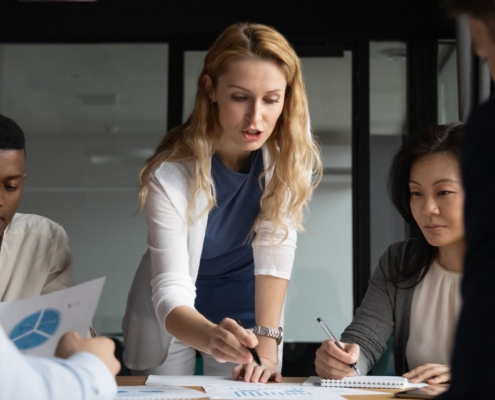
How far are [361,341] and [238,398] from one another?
0.72m

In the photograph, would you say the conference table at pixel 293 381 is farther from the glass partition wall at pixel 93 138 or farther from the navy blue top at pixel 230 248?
the glass partition wall at pixel 93 138

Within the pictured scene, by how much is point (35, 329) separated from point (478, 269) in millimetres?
715

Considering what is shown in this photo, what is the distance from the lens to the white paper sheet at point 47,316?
1.10 m

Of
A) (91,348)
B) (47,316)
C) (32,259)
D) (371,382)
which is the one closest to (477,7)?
(91,348)

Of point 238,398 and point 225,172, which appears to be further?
point 225,172

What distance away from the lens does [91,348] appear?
96 cm

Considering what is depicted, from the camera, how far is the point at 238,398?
124 centimetres

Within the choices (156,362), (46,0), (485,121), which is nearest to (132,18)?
(46,0)

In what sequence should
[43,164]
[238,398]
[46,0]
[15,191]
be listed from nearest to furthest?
[238,398] < [15,191] < [46,0] < [43,164]

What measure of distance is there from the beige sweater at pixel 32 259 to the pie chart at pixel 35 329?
731 millimetres

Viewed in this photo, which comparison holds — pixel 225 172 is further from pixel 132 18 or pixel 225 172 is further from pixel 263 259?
pixel 132 18

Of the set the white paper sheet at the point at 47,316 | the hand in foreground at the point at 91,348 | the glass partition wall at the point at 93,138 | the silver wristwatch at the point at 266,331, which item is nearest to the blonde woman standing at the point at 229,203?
the silver wristwatch at the point at 266,331

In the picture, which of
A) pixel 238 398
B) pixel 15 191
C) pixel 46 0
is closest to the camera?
pixel 238 398

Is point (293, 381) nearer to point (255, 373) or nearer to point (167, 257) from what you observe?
point (255, 373)
